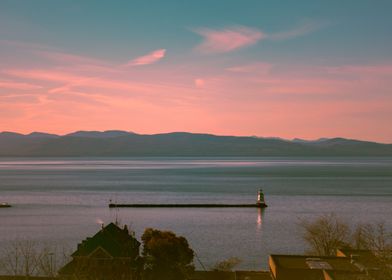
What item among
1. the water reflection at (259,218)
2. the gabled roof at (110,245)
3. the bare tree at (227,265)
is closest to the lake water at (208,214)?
the water reflection at (259,218)

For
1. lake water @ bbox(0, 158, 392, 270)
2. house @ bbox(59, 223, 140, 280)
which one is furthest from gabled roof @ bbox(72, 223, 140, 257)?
lake water @ bbox(0, 158, 392, 270)

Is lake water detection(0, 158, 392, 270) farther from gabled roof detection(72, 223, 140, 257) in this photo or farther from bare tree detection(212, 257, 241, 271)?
gabled roof detection(72, 223, 140, 257)

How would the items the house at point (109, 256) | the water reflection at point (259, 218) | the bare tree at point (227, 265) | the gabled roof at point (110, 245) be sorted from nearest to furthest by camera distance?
1. the house at point (109, 256)
2. the gabled roof at point (110, 245)
3. the bare tree at point (227, 265)
4. the water reflection at point (259, 218)

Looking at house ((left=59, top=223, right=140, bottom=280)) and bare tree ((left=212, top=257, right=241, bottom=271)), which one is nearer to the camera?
house ((left=59, top=223, right=140, bottom=280))

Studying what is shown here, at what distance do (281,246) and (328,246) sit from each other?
10920 millimetres

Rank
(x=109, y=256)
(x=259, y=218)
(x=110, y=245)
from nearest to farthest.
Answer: (x=109, y=256) → (x=110, y=245) → (x=259, y=218)

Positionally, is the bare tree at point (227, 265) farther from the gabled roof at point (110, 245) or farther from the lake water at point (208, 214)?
the gabled roof at point (110, 245)

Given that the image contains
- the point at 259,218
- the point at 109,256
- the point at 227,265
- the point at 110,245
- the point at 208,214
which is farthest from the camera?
the point at 208,214

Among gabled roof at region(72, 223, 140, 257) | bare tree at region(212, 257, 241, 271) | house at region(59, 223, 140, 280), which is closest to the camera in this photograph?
house at region(59, 223, 140, 280)

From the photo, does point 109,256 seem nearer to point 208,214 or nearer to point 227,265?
point 227,265

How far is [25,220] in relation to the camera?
3029 inches

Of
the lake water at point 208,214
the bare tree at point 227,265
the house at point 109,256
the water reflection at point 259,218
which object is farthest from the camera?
the water reflection at point 259,218

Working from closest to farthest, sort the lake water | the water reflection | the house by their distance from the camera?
the house < the lake water < the water reflection

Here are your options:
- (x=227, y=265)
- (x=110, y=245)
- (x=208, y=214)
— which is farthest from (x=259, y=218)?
(x=110, y=245)
